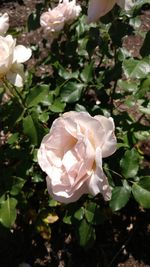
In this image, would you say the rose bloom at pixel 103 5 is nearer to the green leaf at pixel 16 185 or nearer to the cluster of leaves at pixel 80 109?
the cluster of leaves at pixel 80 109

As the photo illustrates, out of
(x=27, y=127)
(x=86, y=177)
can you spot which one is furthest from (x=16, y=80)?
(x=86, y=177)

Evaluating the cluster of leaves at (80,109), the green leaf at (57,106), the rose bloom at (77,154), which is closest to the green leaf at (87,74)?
the cluster of leaves at (80,109)

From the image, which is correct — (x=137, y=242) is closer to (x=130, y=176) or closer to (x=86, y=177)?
(x=130, y=176)

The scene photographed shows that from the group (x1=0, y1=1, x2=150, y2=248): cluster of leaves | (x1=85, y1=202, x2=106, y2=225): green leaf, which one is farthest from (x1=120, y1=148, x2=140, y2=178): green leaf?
(x1=85, y1=202, x2=106, y2=225): green leaf

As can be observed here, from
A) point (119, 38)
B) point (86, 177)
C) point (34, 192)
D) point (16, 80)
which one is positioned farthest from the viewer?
point (34, 192)

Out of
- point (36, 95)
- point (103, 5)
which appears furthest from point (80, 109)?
point (103, 5)

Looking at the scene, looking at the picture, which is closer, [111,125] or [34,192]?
[111,125]

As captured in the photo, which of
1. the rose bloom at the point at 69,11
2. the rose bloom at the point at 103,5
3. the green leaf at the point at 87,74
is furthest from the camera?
the rose bloom at the point at 69,11
